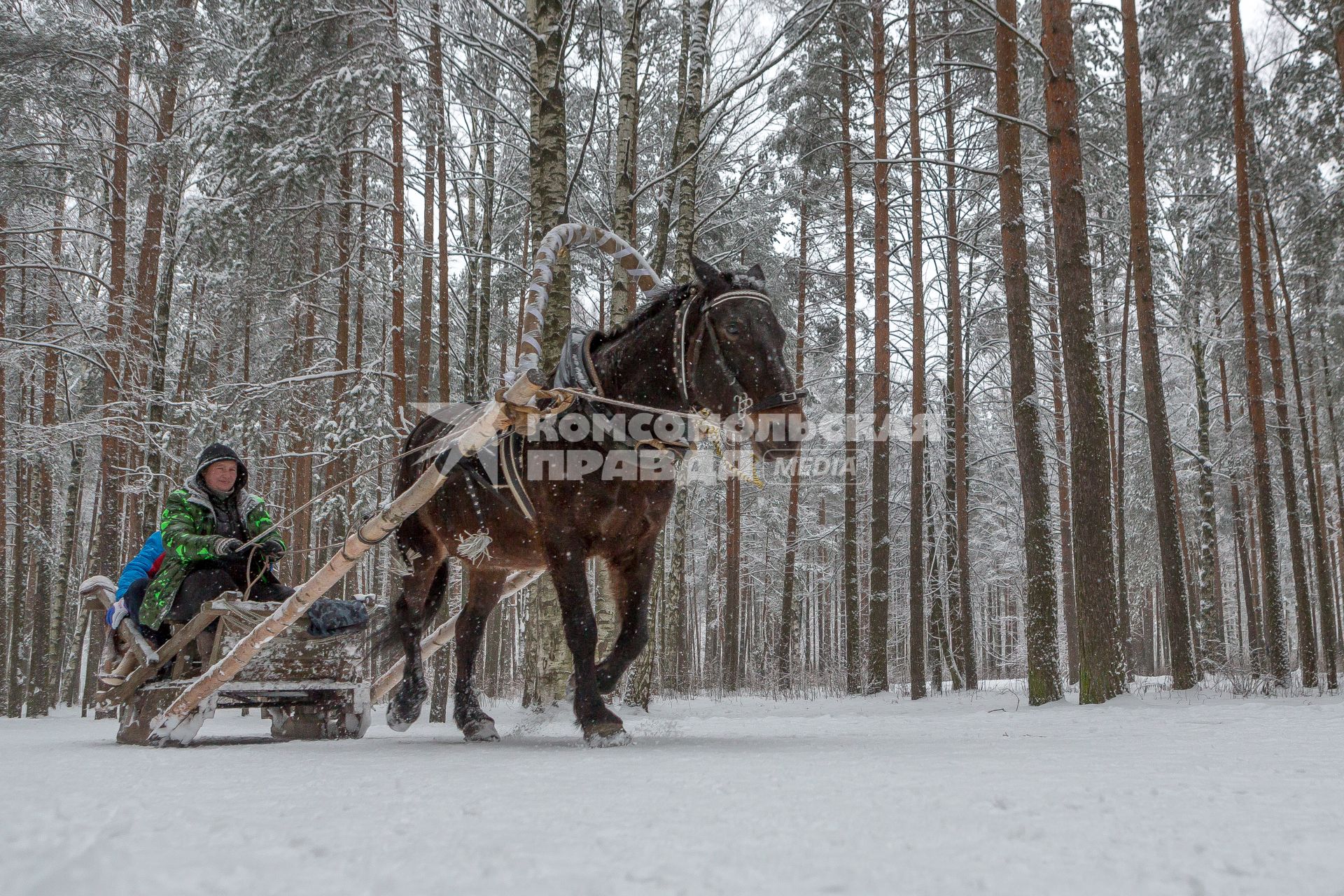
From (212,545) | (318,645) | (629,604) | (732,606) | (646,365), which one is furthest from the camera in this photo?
(732,606)

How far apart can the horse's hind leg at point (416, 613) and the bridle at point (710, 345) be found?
8.77 feet

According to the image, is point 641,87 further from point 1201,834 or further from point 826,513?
point 826,513

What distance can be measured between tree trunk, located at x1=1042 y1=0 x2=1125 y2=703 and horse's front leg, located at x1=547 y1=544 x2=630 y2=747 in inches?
182

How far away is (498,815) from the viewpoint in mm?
1933

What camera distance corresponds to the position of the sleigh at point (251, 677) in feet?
15.2

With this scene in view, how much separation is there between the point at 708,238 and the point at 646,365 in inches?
636

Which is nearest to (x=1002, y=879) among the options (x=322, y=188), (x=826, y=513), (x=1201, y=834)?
(x=1201, y=834)

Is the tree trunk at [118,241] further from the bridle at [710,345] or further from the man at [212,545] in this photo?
the bridle at [710,345]

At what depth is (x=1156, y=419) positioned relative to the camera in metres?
11.3

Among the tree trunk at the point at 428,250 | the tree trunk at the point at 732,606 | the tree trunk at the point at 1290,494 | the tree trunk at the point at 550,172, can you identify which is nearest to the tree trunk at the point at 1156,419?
the tree trunk at the point at 1290,494

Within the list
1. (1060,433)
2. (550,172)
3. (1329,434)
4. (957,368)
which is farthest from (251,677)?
(1329,434)

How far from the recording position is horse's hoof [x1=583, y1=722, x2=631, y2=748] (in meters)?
4.17

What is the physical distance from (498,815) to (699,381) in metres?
2.61

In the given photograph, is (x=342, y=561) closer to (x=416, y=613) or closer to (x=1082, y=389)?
(x=416, y=613)
